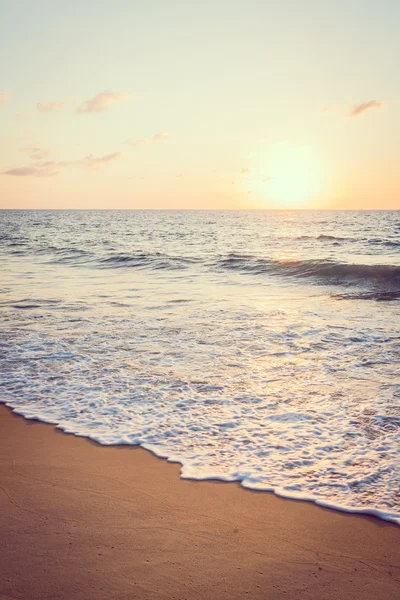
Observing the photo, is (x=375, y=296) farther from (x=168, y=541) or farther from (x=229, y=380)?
(x=168, y=541)

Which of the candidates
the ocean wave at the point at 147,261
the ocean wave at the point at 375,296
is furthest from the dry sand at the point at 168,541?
the ocean wave at the point at 147,261

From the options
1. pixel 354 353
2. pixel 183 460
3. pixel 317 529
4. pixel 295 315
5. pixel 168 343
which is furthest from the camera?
pixel 295 315

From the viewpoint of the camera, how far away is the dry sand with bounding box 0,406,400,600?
110 inches

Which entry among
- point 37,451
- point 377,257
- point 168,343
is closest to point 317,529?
point 37,451

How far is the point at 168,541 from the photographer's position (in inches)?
126

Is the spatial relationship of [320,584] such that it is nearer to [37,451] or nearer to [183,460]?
[183,460]

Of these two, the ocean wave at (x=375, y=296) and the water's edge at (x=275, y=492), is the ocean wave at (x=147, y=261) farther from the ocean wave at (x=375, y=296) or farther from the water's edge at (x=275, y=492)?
the water's edge at (x=275, y=492)

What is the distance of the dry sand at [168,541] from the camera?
2783 millimetres

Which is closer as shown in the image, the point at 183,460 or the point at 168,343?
the point at 183,460

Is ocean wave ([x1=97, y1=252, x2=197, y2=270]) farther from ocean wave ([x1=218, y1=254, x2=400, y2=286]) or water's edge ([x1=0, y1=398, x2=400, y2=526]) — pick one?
water's edge ([x1=0, y1=398, x2=400, y2=526])

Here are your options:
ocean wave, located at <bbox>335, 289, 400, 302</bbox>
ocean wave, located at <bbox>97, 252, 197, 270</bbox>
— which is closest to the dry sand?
ocean wave, located at <bbox>335, 289, 400, 302</bbox>

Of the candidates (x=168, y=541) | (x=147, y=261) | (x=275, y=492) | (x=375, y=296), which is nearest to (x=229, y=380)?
(x=275, y=492)

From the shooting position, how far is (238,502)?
3.68 m

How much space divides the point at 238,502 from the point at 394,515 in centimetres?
107
